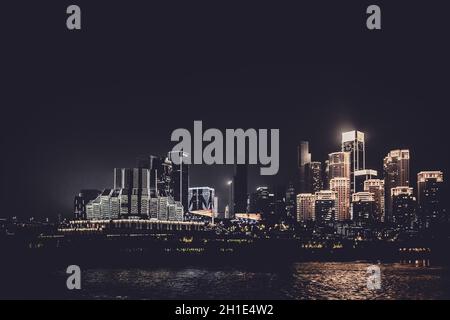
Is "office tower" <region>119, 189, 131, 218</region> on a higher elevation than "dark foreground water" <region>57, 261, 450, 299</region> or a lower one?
higher

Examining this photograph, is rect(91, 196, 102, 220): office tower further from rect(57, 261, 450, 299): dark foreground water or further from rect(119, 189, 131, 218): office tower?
rect(57, 261, 450, 299): dark foreground water

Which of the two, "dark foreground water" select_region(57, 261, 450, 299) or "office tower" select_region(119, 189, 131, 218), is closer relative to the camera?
"dark foreground water" select_region(57, 261, 450, 299)

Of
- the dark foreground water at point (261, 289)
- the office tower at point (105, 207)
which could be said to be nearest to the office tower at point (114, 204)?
the office tower at point (105, 207)

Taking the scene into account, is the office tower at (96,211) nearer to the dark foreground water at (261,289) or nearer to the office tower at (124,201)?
the office tower at (124,201)

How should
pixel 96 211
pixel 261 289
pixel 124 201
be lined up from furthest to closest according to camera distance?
1. pixel 124 201
2. pixel 96 211
3. pixel 261 289

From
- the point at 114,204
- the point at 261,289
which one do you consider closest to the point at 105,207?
the point at 114,204

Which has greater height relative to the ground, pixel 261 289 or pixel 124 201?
pixel 124 201

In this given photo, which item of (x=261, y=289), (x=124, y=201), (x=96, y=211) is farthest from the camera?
(x=124, y=201)

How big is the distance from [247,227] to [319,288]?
129m

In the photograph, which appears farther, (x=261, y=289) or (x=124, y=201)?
(x=124, y=201)

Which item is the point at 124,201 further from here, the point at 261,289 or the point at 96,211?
the point at 261,289

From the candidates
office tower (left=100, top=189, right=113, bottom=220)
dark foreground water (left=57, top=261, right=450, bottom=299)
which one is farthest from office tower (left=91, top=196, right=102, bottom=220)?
dark foreground water (left=57, top=261, right=450, bottom=299)

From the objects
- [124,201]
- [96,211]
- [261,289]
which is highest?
[124,201]
